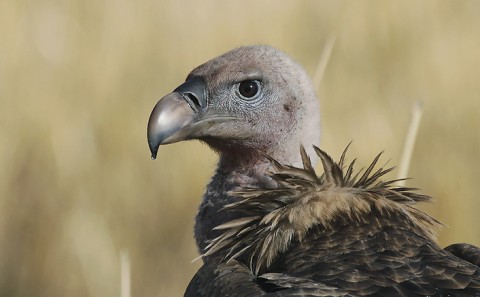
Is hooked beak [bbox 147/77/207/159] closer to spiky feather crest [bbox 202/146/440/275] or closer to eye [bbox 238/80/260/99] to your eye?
eye [bbox 238/80/260/99]

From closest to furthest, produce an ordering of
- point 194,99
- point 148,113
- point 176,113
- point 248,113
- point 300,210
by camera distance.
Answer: point 300,210, point 176,113, point 194,99, point 248,113, point 148,113

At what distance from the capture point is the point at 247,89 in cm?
496

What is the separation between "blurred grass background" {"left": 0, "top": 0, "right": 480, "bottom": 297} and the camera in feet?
22.0

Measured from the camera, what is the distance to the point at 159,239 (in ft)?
22.6

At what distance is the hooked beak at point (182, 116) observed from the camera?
4555 millimetres

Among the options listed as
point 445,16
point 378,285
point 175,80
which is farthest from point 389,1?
point 378,285

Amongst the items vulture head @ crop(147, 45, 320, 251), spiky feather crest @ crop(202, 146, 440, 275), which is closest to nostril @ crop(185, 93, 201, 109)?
vulture head @ crop(147, 45, 320, 251)

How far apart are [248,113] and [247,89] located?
0.33 feet

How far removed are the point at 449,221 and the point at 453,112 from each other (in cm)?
111

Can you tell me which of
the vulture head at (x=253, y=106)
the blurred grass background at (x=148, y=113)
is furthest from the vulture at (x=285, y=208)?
the blurred grass background at (x=148, y=113)

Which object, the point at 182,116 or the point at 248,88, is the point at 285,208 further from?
the point at 248,88

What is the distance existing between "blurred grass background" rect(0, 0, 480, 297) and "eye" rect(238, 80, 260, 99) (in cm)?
176

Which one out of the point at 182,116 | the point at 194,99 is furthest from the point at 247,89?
the point at 182,116

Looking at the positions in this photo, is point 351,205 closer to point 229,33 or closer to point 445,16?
point 229,33
